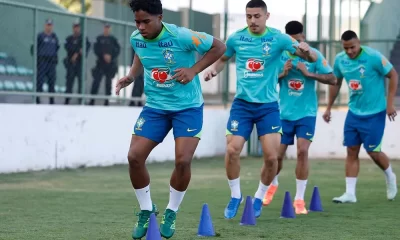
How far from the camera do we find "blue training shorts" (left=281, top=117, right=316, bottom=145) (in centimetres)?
1177

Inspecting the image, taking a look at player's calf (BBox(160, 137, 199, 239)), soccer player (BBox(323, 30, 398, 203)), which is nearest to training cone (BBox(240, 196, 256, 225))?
player's calf (BBox(160, 137, 199, 239))

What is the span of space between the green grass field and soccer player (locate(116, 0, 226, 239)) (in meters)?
0.48

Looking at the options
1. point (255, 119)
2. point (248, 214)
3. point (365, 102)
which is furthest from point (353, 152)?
point (248, 214)

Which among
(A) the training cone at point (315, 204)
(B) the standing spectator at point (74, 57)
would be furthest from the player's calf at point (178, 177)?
(B) the standing spectator at point (74, 57)

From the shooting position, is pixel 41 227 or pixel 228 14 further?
pixel 228 14

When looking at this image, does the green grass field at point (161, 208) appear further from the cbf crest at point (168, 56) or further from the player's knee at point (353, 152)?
the cbf crest at point (168, 56)

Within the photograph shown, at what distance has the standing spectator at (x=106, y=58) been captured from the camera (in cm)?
1855

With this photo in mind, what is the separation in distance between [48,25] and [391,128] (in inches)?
340

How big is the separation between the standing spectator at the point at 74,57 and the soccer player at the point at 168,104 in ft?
31.3

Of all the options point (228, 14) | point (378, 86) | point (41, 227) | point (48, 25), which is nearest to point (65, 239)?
point (41, 227)

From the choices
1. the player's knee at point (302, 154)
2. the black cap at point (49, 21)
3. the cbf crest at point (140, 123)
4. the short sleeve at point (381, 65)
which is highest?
the black cap at point (49, 21)

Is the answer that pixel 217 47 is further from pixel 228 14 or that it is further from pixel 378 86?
pixel 228 14

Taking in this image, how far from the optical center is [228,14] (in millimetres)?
22609

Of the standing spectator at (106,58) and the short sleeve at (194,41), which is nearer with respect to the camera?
the short sleeve at (194,41)
